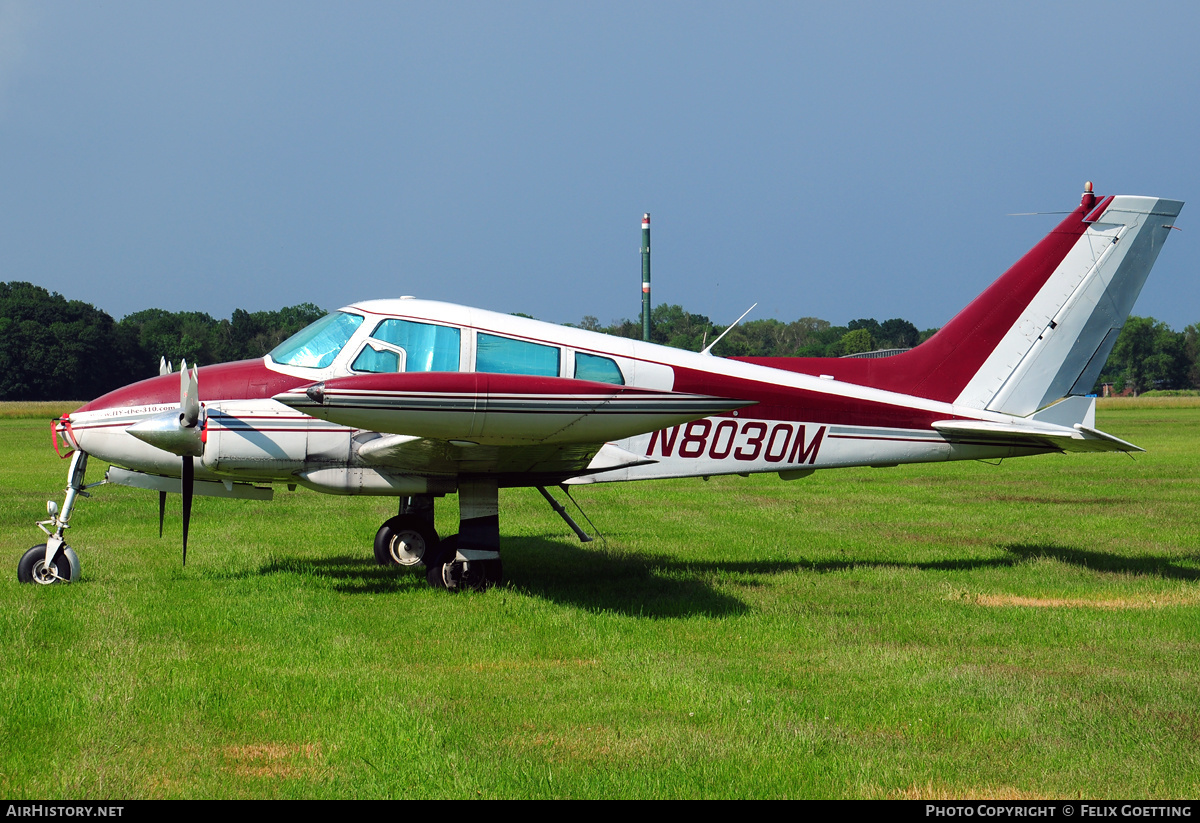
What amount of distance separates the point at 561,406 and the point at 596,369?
137cm

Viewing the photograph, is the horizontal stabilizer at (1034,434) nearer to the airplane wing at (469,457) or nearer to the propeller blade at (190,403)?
the airplane wing at (469,457)

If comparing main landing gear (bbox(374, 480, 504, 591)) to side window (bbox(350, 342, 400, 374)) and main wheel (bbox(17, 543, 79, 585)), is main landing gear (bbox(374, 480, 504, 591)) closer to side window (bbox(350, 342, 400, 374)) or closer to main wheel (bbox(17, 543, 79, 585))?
side window (bbox(350, 342, 400, 374))

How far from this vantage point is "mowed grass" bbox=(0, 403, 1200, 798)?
4715 mm

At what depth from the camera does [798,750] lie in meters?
5.01

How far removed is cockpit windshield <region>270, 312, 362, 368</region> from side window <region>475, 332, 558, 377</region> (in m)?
1.22

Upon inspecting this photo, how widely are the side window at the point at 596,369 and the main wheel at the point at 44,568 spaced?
5.20 metres

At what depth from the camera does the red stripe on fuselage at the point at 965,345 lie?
1087cm

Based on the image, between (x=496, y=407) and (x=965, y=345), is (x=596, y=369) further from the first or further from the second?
(x=965, y=345)

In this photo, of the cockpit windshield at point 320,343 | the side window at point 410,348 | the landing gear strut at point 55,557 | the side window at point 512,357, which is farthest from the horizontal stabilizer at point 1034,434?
the landing gear strut at point 55,557

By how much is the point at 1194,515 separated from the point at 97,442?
1514 cm

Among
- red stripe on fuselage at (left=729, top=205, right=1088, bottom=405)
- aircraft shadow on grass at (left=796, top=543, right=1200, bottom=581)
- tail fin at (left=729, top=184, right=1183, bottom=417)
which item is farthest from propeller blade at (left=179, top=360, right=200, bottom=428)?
aircraft shadow on grass at (left=796, top=543, right=1200, bottom=581)

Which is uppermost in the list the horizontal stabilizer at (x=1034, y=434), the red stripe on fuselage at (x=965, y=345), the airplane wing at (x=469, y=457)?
the red stripe on fuselage at (x=965, y=345)

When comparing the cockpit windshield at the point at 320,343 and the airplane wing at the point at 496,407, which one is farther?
the cockpit windshield at the point at 320,343

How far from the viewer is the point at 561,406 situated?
25.7 ft
